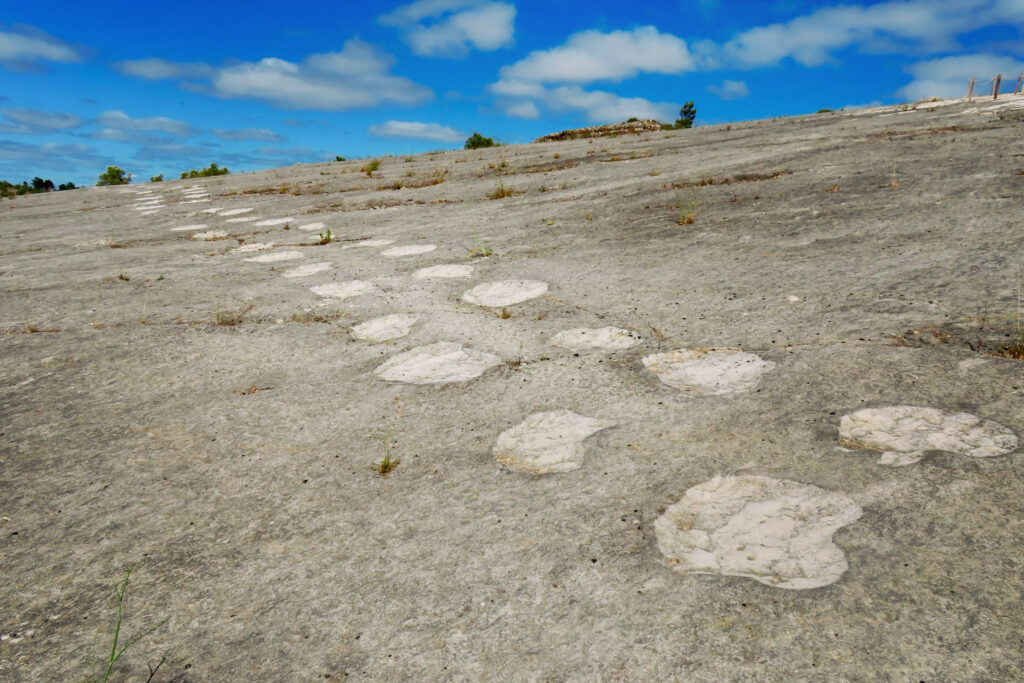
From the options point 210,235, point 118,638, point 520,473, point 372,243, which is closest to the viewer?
point 118,638

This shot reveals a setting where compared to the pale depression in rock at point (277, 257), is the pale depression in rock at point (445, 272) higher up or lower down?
lower down

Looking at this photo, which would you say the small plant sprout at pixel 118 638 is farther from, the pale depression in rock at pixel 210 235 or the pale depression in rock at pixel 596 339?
the pale depression in rock at pixel 210 235

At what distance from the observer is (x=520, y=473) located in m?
2.06

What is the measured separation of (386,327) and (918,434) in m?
2.79

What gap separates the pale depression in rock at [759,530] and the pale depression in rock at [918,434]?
14.5 inches

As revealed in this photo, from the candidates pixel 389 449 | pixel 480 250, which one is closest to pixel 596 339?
pixel 389 449

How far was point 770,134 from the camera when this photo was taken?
33.1 ft

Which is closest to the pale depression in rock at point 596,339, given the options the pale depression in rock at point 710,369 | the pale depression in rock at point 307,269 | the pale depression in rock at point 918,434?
the pale depression in rock at point 710,369

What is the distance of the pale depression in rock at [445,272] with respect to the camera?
173 inches

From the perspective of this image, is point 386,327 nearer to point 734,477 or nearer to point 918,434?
point 734,477

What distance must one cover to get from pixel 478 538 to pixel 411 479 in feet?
1.52

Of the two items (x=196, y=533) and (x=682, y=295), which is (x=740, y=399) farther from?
(x=196, y=533)

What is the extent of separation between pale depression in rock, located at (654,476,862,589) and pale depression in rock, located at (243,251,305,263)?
4.73 m

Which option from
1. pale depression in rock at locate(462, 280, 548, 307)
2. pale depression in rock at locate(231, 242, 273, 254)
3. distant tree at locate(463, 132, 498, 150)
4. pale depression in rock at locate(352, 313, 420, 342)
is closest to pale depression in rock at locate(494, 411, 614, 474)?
pale depression in rock at locate(352, 313, 420, 342)
